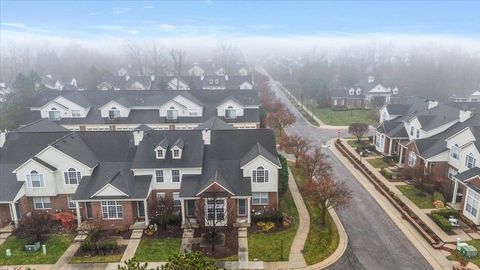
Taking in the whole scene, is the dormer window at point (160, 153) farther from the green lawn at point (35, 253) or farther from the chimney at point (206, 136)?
the green lawn at point (35, 253)

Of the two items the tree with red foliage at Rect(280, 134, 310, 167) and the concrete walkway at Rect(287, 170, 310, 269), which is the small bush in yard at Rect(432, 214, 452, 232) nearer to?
the concrete walkway at Rect(287, 170, 310, 269)

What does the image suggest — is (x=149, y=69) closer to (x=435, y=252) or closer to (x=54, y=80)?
(x=54, y=80)

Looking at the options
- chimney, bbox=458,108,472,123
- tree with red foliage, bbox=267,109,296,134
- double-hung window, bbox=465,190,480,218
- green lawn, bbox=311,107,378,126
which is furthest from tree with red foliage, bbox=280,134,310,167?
green lawn, bbox=311,107,378,126

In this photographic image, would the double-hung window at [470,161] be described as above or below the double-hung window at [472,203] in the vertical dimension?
above

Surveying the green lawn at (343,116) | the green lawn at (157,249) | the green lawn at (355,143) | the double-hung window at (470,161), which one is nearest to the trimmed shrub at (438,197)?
the double-hung window at (470,161)

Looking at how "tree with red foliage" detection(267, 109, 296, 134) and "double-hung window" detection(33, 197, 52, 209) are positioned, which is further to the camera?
"tree with red foliage" detection(267, 109, 296, 134)

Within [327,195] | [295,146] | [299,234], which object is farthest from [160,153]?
[295,146]
